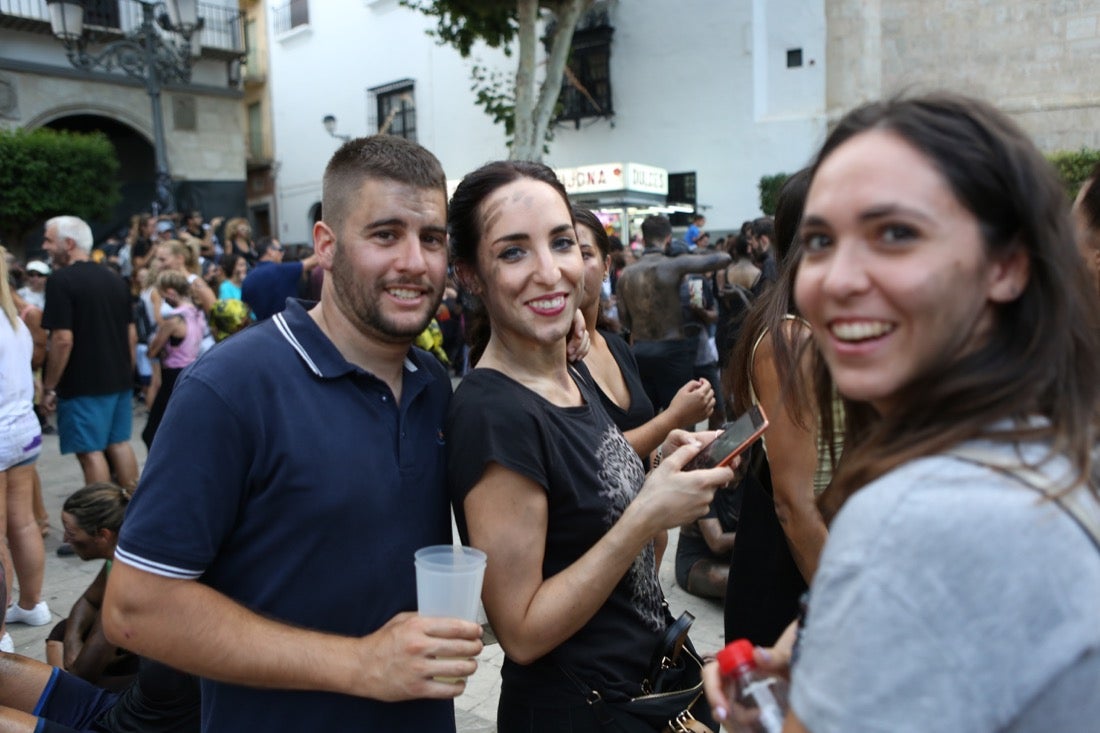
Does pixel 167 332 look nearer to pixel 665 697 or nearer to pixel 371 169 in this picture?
pixel 371 169

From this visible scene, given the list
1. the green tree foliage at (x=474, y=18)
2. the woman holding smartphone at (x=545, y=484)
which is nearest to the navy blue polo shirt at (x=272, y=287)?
the woman holding smartphone at (x=545, y=484)

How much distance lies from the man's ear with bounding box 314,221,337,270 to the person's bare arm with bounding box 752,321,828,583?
105 cm

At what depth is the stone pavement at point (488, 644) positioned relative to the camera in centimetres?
345

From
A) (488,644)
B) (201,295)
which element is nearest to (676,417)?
(488,644)

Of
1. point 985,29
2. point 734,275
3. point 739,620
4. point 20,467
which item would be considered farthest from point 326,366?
point 985,29

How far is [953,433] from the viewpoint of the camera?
85 centimetres

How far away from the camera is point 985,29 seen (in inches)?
628

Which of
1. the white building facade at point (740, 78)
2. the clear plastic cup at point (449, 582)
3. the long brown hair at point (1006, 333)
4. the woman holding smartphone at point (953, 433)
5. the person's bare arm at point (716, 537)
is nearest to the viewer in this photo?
the woman holding smartphone at point (953, 433)

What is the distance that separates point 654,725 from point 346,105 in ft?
82.9

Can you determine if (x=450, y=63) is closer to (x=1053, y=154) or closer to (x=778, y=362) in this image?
(x=1053, y=154)

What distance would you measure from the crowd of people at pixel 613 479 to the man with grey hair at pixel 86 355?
111 inches

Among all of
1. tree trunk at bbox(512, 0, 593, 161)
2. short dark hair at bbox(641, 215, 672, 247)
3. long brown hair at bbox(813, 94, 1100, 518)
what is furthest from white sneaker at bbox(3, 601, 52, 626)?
tree trunk at bbox(512, 0, 593, 161)

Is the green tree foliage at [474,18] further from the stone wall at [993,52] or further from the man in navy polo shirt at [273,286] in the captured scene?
the man in navy polo shirt at [273,286]

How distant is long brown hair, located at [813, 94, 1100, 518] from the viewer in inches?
34.2
